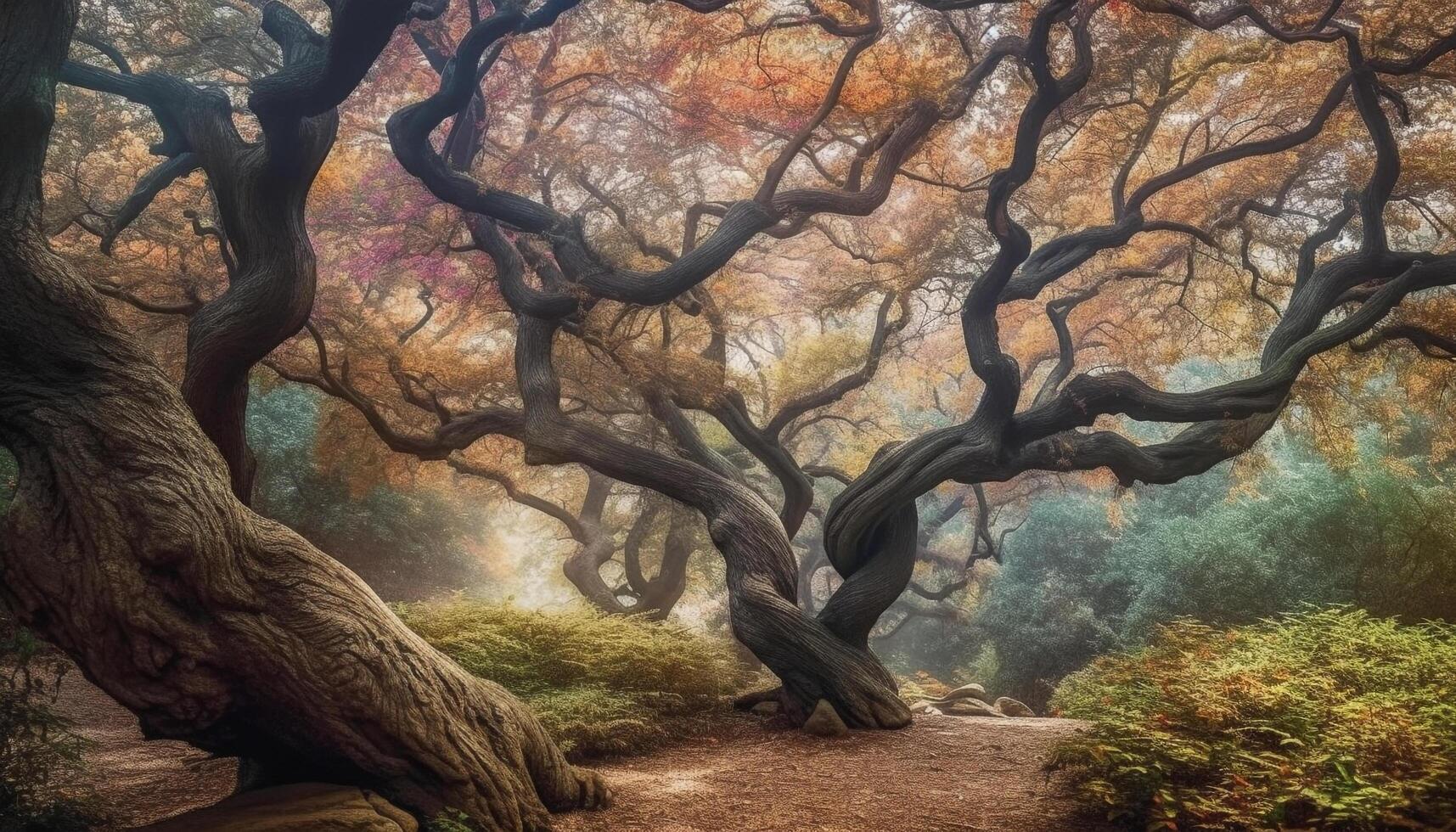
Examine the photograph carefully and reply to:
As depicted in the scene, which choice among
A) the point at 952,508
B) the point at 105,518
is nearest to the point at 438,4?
the point at 105,518

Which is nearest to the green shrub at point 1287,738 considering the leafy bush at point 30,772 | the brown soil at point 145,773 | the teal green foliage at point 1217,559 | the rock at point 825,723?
the rock at point 825,723

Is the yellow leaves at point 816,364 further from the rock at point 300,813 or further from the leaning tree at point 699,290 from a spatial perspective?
the rock at point 300,813

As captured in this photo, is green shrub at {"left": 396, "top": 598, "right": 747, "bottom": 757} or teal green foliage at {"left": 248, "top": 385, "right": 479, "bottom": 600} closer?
green shrub at {"left": 396, "top": 598, "right": 747, "bottom": 757}

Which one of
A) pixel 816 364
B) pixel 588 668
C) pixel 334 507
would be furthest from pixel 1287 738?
pixel 334 507

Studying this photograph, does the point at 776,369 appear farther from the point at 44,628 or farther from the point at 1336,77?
the point at 44,628

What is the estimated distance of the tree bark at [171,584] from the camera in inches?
118

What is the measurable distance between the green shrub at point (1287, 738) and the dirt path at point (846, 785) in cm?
40

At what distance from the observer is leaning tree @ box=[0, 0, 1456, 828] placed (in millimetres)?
3213

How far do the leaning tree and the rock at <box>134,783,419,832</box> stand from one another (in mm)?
167

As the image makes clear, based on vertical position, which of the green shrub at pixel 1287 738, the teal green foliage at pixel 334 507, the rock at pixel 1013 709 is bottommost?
the rock at pixel 1013 709

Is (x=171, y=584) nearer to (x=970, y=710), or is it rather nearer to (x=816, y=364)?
(x=970, y=710)

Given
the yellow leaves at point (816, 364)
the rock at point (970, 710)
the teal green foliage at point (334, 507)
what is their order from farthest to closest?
the teal green foliage at point (334, 507)
the yellow leaves at point (816, 364)
the rock at point (970, 710)

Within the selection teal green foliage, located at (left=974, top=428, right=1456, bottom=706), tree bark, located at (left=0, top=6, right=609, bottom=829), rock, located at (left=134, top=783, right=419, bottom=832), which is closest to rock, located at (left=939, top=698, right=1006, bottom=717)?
teal green foliage, located at (left=974, top=428, right=1456, bottom=706)

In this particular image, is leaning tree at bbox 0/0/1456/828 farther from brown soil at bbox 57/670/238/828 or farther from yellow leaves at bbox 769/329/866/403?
brown soil at bbox 57/670/238/828
